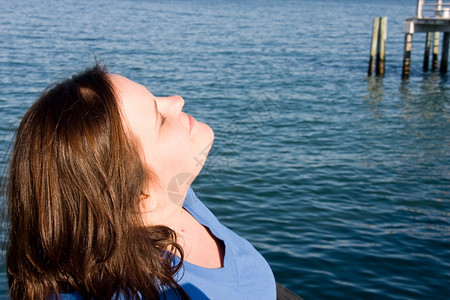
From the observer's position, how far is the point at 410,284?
21.4ft

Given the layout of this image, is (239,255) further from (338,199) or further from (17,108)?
(17,108)

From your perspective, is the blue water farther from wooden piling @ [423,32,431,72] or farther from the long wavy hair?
wooden piling @ [423,32,431,72]

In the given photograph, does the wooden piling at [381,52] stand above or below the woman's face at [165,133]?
below

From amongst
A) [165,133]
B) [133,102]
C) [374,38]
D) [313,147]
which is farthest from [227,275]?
[374,38]

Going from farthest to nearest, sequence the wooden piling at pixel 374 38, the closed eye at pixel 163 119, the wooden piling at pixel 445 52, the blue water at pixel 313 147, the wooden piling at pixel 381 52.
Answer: the wooden piling at pixel 445 52
the wooden piling at pixel 381 52
the wooden piling at pixel 374 38
the blue water at pixel 313 147
the closed eye at pixel 163 119

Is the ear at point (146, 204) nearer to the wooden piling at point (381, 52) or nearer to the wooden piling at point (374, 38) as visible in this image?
the wooden piling at point (374, 38)

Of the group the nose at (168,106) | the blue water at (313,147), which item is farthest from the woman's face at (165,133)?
the blue water at (313,147)

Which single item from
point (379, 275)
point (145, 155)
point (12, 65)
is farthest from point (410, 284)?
point (12, 65)

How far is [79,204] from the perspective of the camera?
129cm

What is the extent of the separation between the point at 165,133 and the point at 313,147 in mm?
10792

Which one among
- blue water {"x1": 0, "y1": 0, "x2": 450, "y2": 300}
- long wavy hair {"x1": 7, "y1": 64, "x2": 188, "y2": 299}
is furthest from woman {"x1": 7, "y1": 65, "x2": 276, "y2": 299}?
blue water {"x1": 0, "y1": 0, "x2": 450, "y2": 300}

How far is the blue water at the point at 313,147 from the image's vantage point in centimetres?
695

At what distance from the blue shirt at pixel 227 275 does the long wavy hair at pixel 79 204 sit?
2.3 inches

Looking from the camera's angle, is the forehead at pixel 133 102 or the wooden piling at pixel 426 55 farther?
the wooden piling at pixel 426 55
